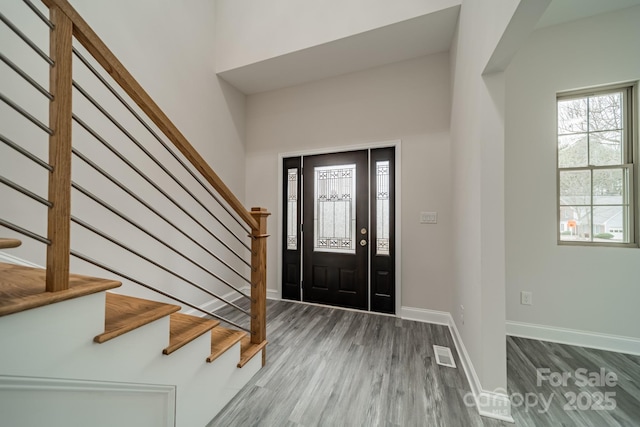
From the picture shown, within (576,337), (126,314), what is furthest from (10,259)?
(576,337)

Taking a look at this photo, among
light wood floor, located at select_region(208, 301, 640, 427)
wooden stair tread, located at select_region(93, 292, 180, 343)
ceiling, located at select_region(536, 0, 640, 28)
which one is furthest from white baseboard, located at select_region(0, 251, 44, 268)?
ceiling, located at select_region(536, 0, 640, 28)

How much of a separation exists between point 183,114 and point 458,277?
11.2ft

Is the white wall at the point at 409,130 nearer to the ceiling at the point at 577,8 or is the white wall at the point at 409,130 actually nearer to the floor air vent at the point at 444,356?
the floor air vent at the point at 444,356

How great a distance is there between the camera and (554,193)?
7.78 ft

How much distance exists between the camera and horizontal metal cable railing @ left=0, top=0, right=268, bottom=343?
815 mm

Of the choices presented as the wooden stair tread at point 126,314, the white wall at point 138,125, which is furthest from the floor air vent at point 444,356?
the white wall at point 138,125

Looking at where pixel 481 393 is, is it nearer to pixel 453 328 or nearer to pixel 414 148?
pixel 453 328

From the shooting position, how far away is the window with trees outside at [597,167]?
2225mm

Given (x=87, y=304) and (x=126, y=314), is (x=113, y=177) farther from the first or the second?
(x=87, y=304)

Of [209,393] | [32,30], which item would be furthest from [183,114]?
[209,393]

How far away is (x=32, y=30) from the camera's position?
167cm

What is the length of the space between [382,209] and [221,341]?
87.7 inches

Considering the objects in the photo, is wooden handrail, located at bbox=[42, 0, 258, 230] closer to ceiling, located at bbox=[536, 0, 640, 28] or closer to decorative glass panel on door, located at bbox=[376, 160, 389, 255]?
decorative glass panel on door, located at bbox=[376, 160, 389, 255]

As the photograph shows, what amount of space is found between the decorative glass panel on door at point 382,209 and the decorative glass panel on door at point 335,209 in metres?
0.31
